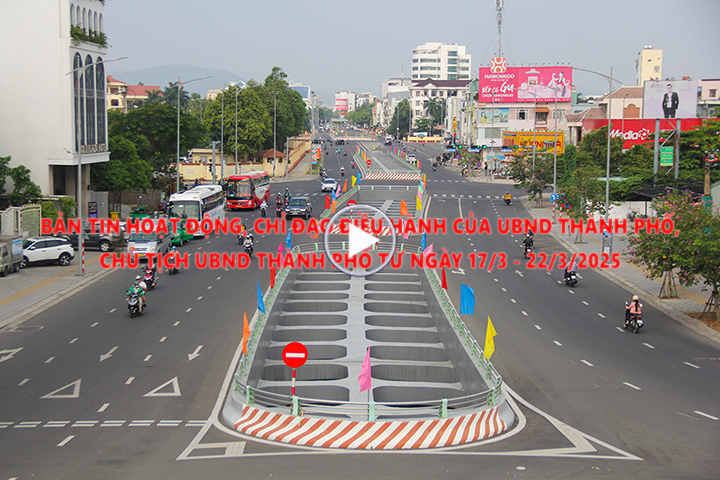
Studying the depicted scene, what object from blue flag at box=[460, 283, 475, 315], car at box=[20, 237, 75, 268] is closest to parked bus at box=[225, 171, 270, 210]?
car at box=[20, 237, 75, 268]

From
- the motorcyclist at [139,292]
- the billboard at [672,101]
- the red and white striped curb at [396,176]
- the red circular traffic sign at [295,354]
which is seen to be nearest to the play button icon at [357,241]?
the motorcyclist at [139,292]

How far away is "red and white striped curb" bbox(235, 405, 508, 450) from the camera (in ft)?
47.8

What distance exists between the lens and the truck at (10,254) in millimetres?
32531

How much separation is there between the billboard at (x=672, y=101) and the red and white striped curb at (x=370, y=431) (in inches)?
1686

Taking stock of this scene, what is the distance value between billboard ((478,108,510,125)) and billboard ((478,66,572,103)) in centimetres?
136

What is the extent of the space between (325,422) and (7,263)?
2409cm

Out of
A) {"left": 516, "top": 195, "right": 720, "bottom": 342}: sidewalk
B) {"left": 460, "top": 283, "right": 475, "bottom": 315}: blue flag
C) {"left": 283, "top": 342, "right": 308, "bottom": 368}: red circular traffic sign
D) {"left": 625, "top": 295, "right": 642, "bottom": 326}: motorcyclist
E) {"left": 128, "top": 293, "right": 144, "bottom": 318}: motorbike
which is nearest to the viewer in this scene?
{"left": 283, "top": 342, "right": 308, "bottom": 368}: red circular traffic sign

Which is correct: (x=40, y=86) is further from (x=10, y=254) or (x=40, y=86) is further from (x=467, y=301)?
(x=467, y=301)

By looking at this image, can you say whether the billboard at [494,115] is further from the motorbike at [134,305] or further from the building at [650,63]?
the motorbike at [134,305]

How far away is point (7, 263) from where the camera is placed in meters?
32.8

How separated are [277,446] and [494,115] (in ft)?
313

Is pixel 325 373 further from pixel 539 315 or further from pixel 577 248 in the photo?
pixel 577 248

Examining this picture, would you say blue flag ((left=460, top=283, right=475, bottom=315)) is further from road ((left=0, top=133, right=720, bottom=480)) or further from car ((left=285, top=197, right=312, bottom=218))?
car ((left=285, top=197, right=312, bottom=218))

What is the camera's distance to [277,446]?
14.6 m
